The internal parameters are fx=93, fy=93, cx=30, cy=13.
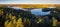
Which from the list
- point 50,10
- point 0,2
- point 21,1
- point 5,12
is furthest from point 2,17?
point 50,10

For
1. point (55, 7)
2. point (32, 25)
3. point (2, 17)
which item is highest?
point (55, 7)

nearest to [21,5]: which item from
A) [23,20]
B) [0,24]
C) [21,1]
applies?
[21,1]

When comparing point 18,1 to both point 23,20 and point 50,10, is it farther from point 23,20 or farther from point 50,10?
point 50,10

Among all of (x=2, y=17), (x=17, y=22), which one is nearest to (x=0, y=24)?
(x=2, y=17)

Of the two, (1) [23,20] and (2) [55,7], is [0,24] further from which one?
(2) [55,7]

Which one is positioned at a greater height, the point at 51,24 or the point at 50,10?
the point at 50,10

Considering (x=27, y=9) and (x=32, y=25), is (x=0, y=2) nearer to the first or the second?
(x=27, y=9)

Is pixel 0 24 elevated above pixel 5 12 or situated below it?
below
